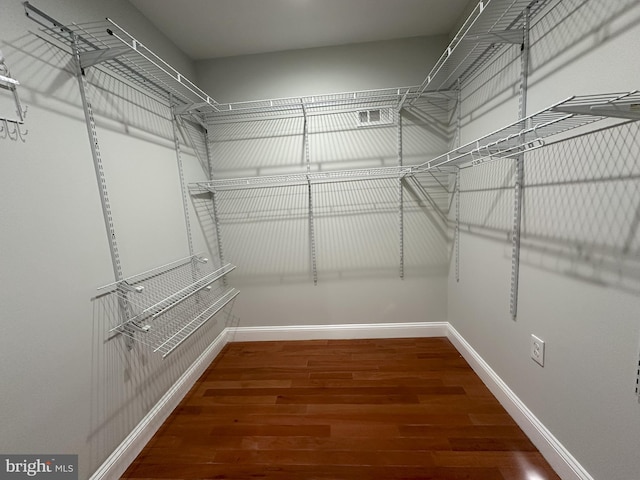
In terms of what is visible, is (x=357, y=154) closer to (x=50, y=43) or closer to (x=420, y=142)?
(x=420, y=142)

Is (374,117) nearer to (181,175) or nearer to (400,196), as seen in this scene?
(400,196)

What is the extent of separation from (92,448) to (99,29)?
77.1 inches

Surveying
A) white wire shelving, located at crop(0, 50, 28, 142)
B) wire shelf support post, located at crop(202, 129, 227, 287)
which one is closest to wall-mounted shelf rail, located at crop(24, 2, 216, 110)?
white wire shelving, located at crop(0, 50, 28, 142)

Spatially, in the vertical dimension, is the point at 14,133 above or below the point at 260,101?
below

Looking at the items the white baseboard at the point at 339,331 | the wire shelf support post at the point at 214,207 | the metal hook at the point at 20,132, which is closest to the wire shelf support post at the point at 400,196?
the white baseboard at the point at 339,331

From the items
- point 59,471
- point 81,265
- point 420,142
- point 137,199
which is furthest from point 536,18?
point 59,471

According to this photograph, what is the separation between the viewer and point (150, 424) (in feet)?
4.68

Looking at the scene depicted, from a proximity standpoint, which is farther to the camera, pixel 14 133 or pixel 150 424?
pixel 150 424

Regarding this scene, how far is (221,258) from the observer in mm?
2301

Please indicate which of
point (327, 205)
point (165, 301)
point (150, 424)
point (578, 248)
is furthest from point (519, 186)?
point (150, 424)

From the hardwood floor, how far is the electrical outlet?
44 centimetres

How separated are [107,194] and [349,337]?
2.04 metres

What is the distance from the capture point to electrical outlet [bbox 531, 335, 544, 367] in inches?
46.3

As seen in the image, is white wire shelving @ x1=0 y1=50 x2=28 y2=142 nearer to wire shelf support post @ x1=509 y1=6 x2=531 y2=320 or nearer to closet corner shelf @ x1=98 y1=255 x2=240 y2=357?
closet corner shelf @ x1=98 y1=255 x2=240 y2=357
